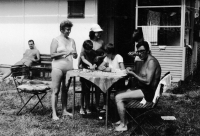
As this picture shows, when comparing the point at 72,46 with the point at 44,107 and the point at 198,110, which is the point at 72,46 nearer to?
the point at 44,107

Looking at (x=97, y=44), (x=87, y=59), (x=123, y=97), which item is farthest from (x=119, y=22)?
(x=123, y=97)

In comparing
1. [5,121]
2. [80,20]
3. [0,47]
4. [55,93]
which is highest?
[80,20]

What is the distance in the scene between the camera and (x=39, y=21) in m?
13.0

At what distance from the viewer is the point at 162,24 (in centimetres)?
1147

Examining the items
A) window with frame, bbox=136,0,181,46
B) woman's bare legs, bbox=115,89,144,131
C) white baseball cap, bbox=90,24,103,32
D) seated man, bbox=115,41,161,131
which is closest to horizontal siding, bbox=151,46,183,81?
window with frame, bbox=136,0,181,46

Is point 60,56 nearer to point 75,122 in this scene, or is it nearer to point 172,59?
point 75,122

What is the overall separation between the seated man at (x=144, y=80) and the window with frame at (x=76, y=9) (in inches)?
264

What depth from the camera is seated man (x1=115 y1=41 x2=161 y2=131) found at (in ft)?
Answer: 19.5

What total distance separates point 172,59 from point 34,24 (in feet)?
17.5

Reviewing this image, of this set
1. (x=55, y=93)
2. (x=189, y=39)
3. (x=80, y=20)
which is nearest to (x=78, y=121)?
(x=55, y=93)

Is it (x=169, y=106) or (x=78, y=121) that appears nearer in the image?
(x=78, y=121)

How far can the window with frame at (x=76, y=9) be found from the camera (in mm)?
12517

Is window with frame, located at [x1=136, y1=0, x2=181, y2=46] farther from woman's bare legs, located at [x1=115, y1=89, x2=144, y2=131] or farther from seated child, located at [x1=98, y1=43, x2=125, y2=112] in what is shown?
woman's bare legs, located at [x1=115, y1=89, x2=144, y2=131]

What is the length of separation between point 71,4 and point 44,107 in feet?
18.1
